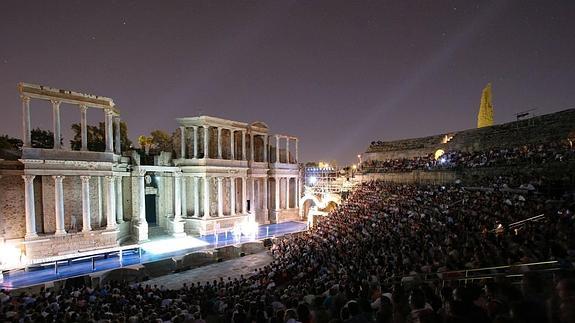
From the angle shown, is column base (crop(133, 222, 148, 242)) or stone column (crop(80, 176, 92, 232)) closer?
stone column (crop(80, 176, 92, 232))

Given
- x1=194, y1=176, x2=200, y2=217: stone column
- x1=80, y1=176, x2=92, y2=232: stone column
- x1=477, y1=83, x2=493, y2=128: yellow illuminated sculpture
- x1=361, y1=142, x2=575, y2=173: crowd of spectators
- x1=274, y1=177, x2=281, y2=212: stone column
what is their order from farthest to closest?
x1=477, y1=83, x2=493, y2=128: yellow illuminated sculpture → x1=274, y1=177, x2=281, y2=212: stone column → x1=194, y1=176, x2=200, y2=217: stone column → x1=80, y1=176, x2=92, y2=232: stone column → x1=361, y1=142, x2=575, y2=173: crowd of spectators

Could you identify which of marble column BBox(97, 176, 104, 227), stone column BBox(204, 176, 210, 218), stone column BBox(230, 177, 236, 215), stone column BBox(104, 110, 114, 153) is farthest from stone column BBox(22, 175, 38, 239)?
stone column BBox(230, 177, 236, 215)

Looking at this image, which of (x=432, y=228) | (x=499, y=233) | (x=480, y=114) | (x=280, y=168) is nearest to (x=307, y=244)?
(x=432, y=228)

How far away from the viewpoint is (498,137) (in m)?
27.2

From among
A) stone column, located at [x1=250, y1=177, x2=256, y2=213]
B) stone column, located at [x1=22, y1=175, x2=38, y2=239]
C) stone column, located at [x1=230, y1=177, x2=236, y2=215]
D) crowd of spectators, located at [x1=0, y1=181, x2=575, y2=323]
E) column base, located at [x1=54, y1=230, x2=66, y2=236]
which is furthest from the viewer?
stone column, located at [x1=250, y1=177, x2=256, y2=213]

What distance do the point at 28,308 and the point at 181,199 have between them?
2101 cm

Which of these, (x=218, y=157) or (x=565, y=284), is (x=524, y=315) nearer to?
(x=565, y=284)

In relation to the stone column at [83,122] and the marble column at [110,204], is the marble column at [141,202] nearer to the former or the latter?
the marble column at [110,204]

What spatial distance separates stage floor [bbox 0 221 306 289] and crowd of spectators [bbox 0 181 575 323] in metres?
5.76

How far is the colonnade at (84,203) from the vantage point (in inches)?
834

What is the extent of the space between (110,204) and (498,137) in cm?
3520

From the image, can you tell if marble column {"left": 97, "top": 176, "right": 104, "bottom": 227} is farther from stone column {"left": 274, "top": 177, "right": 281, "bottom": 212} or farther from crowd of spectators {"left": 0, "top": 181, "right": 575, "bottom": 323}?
stone column {"left": 274, "top": 177, "right": 281, "bottom": 212}

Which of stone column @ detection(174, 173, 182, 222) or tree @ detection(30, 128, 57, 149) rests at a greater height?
tree @ detection(30, 128, 57, 149)

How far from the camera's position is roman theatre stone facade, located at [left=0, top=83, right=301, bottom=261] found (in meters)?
21.6
